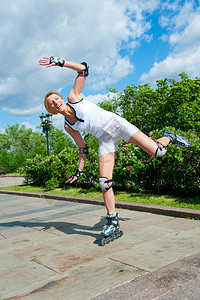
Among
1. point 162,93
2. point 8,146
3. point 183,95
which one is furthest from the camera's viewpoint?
point 8,146

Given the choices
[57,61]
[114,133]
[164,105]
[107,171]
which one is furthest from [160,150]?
[164,105]

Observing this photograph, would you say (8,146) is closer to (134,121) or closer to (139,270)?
(134,121)

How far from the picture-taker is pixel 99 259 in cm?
291

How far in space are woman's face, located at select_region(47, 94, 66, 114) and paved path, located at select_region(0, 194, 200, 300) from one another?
176 centimetres

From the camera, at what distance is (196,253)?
2.87 m

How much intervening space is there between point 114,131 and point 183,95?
28.1 meters

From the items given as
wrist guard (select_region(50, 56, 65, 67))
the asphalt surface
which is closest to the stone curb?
the asphalt surface

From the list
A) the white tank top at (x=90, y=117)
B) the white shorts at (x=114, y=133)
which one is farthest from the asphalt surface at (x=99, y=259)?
the white tank top at (x=90, y=117)

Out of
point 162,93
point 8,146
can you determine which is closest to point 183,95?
point 162,93

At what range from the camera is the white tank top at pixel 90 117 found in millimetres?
3604

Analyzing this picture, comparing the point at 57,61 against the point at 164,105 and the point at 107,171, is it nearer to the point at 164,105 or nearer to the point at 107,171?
the point at 107,171

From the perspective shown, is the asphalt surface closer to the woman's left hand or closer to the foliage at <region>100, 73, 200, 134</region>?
the woman's left hand

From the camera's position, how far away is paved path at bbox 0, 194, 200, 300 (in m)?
2.22

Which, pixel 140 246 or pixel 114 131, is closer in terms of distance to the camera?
pixel 140 246
